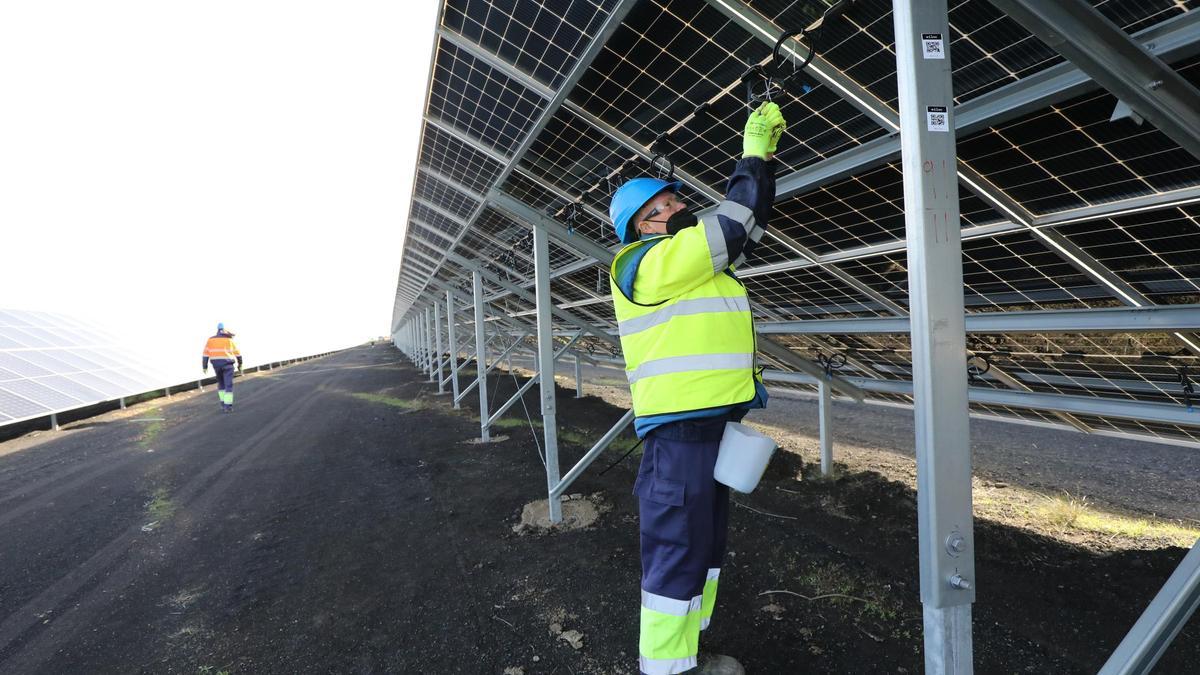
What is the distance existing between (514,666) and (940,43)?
3898 mm

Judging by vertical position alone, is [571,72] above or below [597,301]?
above

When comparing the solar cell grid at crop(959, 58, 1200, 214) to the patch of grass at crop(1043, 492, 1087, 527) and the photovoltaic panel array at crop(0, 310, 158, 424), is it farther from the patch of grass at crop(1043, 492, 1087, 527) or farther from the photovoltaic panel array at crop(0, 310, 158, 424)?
the photovoltaic panel array at crop(0, 310, 158, 424)

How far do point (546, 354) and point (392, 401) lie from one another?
38.9ft

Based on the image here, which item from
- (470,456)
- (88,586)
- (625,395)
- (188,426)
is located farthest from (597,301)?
(188,426)

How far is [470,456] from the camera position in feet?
27.9

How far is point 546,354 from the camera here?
5.38m

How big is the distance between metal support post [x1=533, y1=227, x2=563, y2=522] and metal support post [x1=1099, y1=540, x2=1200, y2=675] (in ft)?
13.8

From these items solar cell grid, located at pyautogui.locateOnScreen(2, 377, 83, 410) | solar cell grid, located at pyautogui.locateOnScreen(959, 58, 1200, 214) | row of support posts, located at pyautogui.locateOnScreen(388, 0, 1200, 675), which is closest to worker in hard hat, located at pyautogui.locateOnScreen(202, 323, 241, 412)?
solar cell grid, located at pyautogui.locateOnScreen(2, 377, 83, 410)

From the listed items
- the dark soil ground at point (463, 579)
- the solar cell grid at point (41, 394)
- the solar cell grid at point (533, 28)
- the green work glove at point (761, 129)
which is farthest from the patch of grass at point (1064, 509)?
the solar cell grid at point (41, 394)

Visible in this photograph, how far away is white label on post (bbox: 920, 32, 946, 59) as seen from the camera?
1495 millimetres

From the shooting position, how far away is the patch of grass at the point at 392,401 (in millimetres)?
14221

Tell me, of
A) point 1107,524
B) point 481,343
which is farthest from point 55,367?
point 1107,524

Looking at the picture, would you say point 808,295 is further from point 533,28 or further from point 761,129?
point 533,28

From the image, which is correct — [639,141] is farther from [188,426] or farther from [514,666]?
[188,426]
